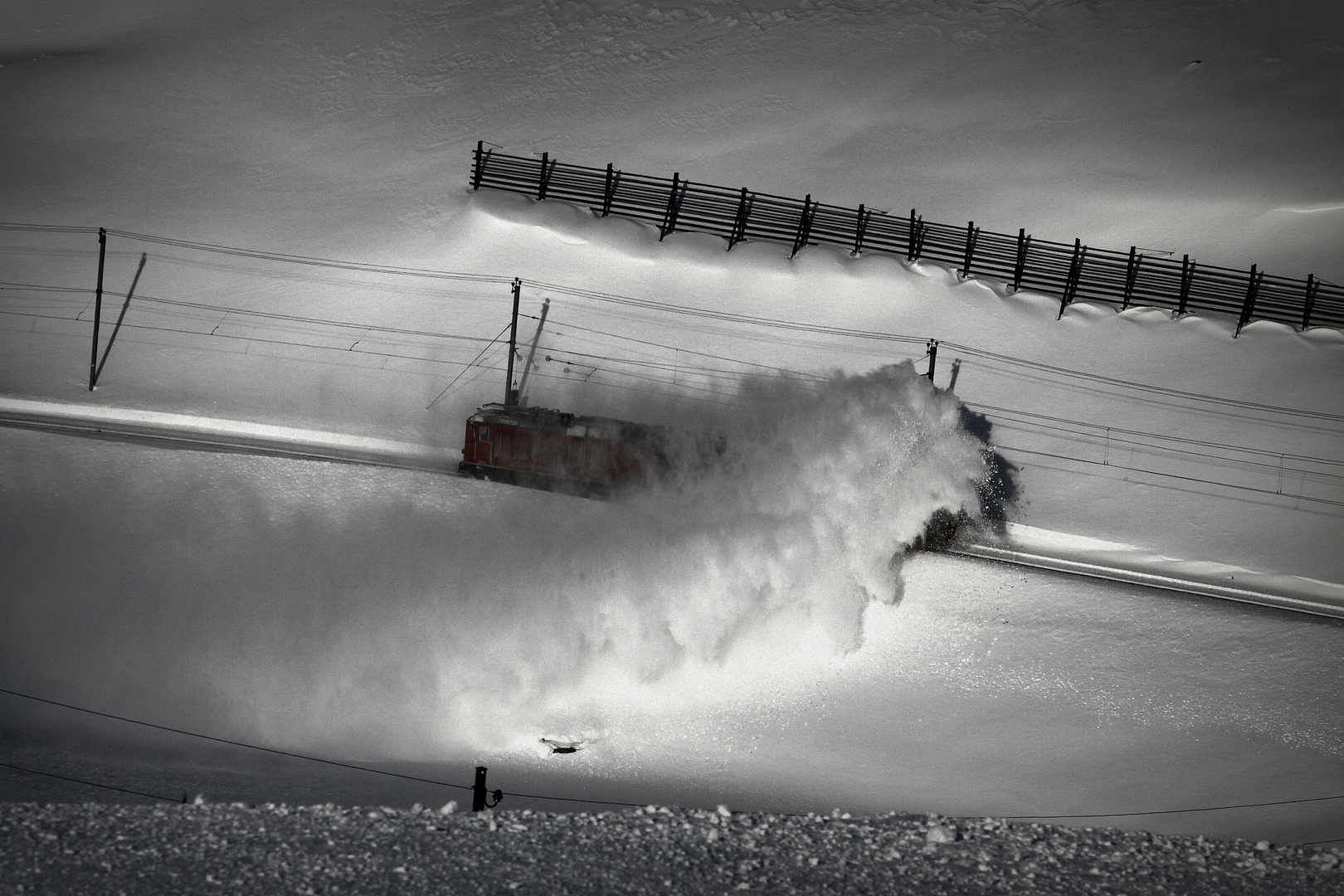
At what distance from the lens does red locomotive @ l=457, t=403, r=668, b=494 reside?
1496cm

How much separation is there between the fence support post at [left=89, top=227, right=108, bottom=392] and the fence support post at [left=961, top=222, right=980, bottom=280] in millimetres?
15050

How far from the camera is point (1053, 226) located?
17859 mm

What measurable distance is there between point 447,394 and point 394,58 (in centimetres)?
986

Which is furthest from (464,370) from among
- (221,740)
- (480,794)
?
(480,794)

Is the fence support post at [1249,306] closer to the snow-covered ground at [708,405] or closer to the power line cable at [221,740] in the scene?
the snow-covered ground at [708,405]

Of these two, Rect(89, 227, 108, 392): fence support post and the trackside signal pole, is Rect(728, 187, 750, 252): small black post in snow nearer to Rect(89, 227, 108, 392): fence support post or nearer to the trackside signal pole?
the trackside signal pole

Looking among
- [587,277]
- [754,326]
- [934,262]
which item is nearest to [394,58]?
[587,277]

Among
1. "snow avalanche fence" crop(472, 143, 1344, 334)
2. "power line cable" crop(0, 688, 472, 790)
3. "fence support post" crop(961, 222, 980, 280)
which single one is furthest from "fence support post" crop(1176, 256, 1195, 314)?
"power line cable" crop(0, 688, 472, 790)

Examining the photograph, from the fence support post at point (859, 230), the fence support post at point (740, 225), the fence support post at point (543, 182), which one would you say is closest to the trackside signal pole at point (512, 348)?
the fence support post at point (543, 182)

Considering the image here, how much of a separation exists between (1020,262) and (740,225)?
5022 mm

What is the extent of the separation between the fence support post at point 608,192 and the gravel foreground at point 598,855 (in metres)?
11.2

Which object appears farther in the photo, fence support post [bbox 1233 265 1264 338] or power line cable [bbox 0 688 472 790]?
fence support post [bbox 1233 265 1264 338]

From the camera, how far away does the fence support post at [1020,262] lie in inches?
686

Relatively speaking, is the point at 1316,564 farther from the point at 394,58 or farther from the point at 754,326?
the point at 394,58
